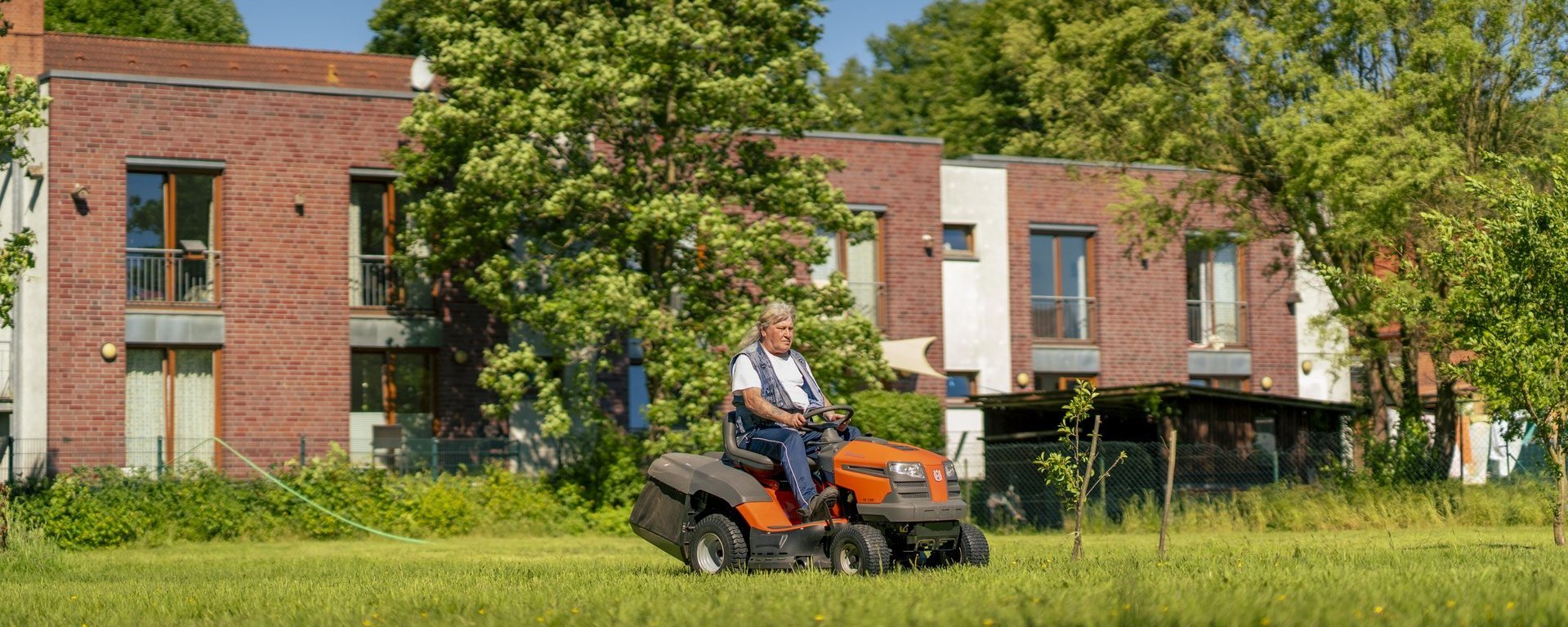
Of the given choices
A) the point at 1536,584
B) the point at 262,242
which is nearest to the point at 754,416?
the point at 1536,584

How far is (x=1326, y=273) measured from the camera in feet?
56.9

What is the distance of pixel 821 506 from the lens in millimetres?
11531

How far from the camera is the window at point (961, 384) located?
32562 mm

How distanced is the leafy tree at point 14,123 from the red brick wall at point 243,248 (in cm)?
454

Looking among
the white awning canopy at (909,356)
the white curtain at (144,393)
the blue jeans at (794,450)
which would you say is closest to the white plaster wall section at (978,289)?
the white awning canopy at (909,356)

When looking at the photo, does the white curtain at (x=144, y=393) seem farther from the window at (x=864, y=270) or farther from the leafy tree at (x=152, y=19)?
the leafy tree at (x=152, y=19)

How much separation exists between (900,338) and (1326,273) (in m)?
14.5

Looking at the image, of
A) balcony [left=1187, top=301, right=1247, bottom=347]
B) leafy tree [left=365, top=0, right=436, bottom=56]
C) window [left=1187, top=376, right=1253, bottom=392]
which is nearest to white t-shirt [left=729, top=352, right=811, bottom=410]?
balcony [left=1187, top=301, right=1247, bottom=347]

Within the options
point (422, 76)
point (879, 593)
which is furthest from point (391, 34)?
point (879, 593)

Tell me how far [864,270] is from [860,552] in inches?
820

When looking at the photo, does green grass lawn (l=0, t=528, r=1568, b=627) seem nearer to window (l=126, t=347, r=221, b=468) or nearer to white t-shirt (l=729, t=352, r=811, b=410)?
white t-shirt (l=729, t=352, r=811, b=410)

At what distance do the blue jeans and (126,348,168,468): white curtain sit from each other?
17.4 meters

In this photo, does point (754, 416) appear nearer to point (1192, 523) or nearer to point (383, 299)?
point (1192, 523)

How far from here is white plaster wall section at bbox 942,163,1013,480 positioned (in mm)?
32500
